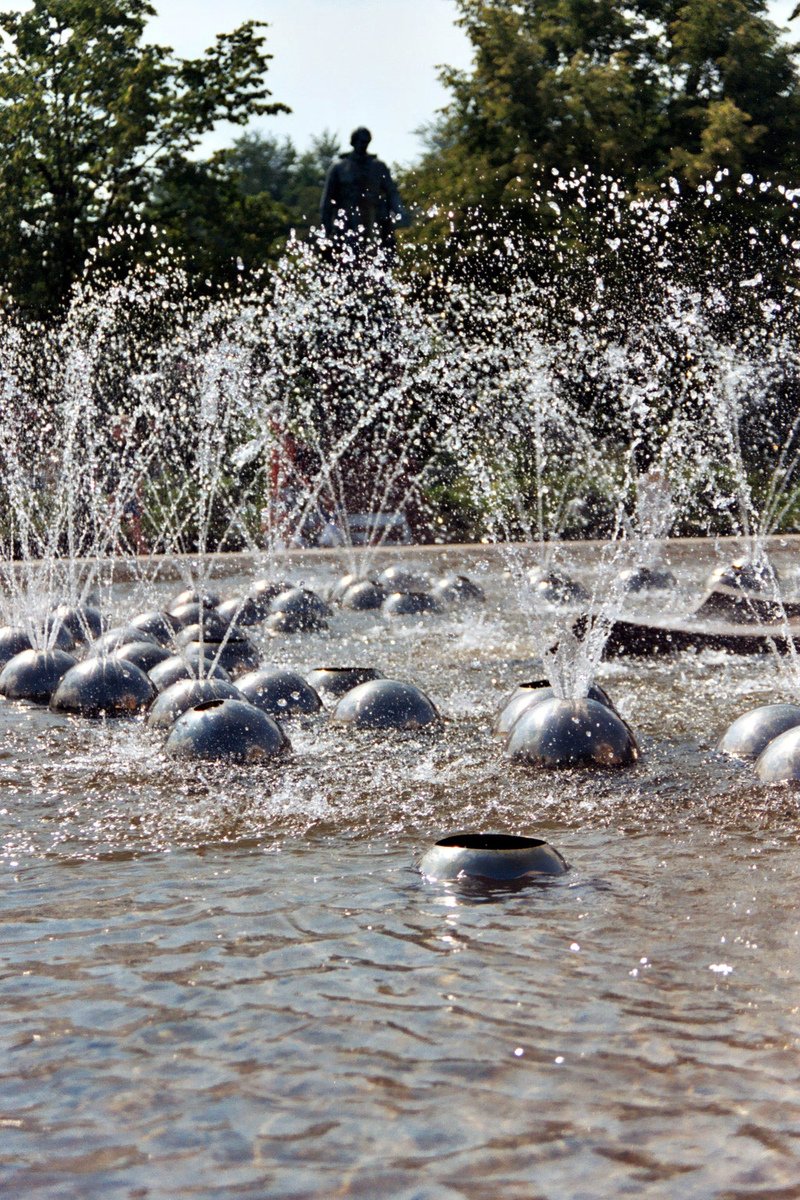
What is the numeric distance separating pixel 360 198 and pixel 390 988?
1965cm

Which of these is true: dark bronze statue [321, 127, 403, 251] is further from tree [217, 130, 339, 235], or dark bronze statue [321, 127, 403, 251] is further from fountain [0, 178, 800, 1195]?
tree [217, 130, 339, 235]

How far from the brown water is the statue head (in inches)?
664

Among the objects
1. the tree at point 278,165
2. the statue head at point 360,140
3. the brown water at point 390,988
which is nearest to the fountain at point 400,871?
the brown water at point 390,988

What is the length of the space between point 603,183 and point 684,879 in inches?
1281

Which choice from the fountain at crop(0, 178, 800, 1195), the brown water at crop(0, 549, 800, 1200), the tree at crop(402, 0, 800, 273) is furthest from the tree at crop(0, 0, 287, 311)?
the brown water at crop(0, 549, 800, 1200)

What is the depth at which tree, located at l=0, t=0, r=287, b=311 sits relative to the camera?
32938 millimetres

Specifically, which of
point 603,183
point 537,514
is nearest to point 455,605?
point 537,514

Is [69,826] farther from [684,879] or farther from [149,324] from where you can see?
[149,324]

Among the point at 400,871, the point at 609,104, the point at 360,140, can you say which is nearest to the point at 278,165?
the point at 609,104

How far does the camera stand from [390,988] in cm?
455

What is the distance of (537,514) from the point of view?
93.8ft

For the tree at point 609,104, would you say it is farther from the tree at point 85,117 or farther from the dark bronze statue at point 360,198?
the dark bronze statue at point 360,198

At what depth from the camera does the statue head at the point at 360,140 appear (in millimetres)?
23281

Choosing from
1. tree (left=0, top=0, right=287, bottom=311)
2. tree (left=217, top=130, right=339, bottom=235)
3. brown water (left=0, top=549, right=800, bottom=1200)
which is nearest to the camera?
brown water (left=0, top=549, right=800, bottom=1200)
